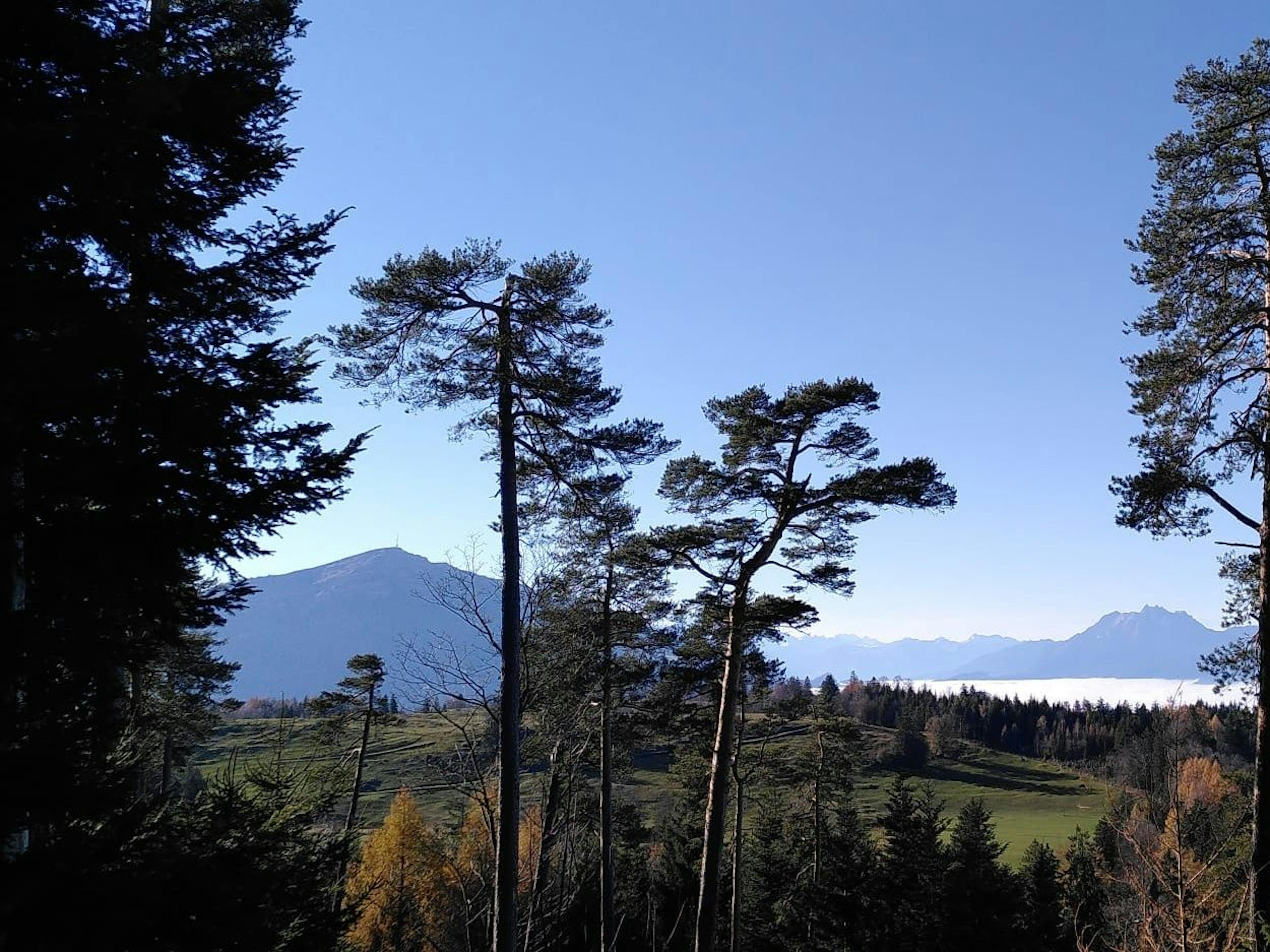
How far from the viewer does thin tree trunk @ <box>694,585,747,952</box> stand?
13.6m

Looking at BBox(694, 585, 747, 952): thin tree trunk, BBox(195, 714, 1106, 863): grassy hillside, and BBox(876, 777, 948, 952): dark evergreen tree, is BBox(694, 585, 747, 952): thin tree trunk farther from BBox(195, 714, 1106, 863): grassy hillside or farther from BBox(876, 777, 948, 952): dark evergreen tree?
BBox(195, 714, 1106, 863): grassy hillside

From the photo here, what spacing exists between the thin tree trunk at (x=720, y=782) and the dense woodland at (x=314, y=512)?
0.26 ft

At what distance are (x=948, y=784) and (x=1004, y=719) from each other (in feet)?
126

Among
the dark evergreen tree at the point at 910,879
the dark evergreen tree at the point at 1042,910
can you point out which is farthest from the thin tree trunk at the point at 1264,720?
the dark evergreen tree at the point at 1042,910

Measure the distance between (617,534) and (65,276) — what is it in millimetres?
14123

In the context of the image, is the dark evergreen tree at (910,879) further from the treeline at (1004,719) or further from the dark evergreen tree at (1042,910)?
the treeline at (1004,719)

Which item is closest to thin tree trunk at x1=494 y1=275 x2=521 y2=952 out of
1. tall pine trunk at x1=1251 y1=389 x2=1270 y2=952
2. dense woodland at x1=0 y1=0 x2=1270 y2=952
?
dense woodland at x1=0 y1=0 x2=1270 y2=952

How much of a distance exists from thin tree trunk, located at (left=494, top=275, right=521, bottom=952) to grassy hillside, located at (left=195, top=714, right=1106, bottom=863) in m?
52.5

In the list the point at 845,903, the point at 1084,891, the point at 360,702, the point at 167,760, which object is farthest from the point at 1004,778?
the point at 167,760

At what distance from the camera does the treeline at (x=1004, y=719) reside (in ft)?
377

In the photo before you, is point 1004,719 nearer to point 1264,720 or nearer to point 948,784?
point 948,784

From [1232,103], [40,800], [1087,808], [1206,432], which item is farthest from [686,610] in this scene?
[1087,808]

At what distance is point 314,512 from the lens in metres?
6.08

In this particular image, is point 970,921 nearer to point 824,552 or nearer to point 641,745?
point 641,745
